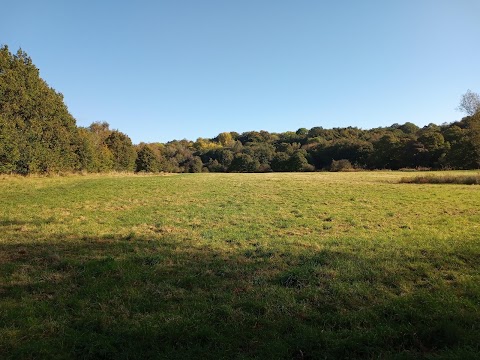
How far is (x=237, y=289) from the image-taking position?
7031mm

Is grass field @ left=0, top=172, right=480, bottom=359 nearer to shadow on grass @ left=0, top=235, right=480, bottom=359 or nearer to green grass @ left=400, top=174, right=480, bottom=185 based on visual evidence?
shadow on grass @ left=0, top=235, right=480, bottom=359

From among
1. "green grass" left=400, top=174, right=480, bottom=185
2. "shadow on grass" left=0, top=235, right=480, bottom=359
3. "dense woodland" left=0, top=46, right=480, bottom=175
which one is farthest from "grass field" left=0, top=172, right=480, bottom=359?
"dense woodland" left=0, top=46, right=480, bottom=175

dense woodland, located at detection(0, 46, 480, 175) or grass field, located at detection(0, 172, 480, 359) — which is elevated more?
dense woodland, located at detection(0, 46, 480, 175)

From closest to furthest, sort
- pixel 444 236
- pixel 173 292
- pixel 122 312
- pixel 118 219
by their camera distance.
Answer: pixel 122 312 < pixel 173 292 < pixel 444 236 < pixel 118 219

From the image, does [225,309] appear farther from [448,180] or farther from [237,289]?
[448,180]

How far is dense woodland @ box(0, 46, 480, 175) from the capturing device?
37500mm

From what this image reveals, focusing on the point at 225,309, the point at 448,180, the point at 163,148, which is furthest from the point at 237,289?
the point at 163,148

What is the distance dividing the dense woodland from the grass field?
2925cm

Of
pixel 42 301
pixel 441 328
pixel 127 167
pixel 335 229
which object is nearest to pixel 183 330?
pixel 42 301

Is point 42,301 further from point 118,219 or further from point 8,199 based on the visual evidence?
point 8,199

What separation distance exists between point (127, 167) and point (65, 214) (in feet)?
234

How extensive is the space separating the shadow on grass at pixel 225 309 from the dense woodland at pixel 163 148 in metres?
34.3

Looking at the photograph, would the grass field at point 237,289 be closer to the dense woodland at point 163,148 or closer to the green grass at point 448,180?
the green grass at point 448,180

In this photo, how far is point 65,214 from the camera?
604 inches
